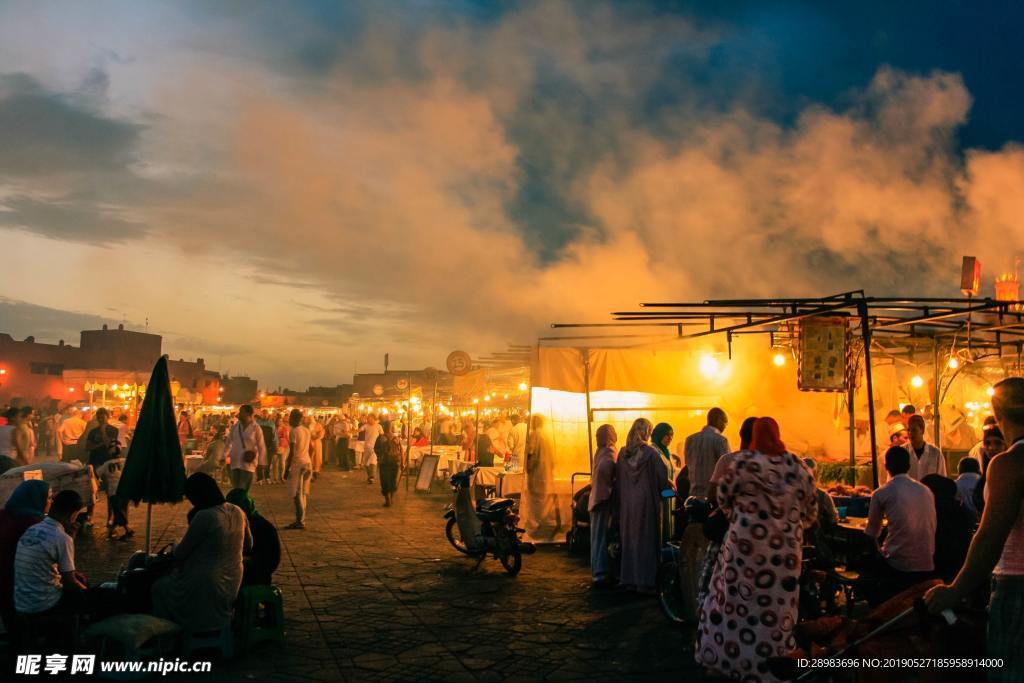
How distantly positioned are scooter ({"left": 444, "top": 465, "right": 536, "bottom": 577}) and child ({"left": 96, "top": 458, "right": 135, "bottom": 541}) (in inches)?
210

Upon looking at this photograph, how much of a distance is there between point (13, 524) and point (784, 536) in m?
5.73

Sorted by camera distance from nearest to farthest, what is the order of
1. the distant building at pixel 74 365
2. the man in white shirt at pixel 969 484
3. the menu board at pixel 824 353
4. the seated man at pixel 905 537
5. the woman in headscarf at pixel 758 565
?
1. the woman in headscarf at pixel 758 565
2. the seated man at pixel 905 537
3. the man in white shirt at pixel 969 484
4. the menu board at pixel 824 353
5. the distant building at pixel 74 365

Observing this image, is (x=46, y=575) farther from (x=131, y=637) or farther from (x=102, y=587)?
(x=131, y=637)

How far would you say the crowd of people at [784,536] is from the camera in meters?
3.29

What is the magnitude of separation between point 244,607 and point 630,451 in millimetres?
5029

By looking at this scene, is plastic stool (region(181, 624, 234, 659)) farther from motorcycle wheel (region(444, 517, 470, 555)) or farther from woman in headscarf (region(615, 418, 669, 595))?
motorcycle wheel (region(444, 517, 470, 555))

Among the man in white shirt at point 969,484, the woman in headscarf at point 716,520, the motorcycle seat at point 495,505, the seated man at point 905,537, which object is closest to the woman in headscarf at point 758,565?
the woman in headscarf at point 716,520

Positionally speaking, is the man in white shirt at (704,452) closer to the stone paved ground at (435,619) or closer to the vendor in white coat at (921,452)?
the stone paved ground at (435,619)

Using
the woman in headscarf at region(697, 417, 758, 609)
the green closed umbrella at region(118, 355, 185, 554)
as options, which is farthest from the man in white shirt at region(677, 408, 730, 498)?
the green closed umbrella at region(118, 355, 185, 554)

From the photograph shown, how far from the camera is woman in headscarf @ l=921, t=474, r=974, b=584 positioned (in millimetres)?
6750

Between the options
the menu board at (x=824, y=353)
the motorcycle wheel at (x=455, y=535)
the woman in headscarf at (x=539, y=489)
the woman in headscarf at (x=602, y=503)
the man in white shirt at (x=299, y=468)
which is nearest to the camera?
the woman in headscarf at (x=602, y=503)

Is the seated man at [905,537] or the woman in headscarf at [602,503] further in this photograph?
the woman in headscarf at [602,503]

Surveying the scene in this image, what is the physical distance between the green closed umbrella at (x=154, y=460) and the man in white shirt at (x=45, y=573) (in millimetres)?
1870

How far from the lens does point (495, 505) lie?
35.9 ft
